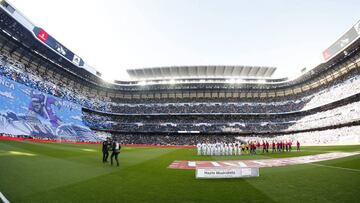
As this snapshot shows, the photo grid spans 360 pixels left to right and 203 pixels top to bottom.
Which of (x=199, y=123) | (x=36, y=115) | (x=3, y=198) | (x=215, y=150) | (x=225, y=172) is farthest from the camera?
(x=199, y=123)

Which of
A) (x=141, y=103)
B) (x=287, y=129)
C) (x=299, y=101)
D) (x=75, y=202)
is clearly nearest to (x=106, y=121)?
(x=141, y=103)

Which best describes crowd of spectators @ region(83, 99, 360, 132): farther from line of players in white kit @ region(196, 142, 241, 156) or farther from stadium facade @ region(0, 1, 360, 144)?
line of players in white kit @ region(196, 142, 241, 156)

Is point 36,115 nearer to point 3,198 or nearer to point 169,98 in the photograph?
point 3,198

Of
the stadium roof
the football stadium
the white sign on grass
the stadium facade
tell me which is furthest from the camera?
the stadium roof

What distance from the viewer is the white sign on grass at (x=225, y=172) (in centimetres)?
1111

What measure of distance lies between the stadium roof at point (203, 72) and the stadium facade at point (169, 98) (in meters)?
0.32

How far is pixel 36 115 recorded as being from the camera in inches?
1812

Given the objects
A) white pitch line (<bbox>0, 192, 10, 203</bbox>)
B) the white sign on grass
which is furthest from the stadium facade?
the white sign on grass

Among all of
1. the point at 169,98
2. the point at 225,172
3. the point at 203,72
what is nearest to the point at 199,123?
the point at 169,98

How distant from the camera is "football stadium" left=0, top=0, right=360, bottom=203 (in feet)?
29.6

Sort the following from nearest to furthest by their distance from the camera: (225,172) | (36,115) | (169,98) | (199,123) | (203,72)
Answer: (225,172), (36,115), (199,123), (203,72), (169,98)

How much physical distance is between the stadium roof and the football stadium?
46 cm

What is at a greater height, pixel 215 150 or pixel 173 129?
pixel 173 129

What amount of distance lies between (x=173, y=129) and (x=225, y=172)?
2677 inches
